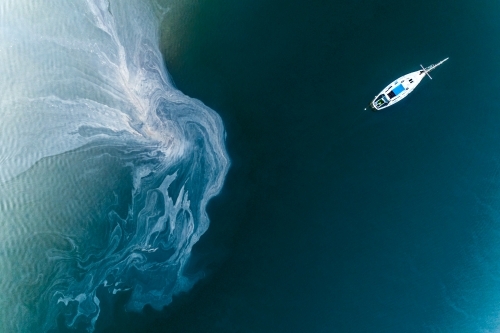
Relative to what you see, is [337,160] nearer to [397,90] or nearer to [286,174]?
[286,174]

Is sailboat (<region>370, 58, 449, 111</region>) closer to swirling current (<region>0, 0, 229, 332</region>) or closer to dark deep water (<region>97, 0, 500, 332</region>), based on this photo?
dark deep water (<region>97, 0, 500, 332</region>)

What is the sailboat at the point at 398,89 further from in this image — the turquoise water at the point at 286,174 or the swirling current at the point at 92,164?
the swirling current at the point at 92,164

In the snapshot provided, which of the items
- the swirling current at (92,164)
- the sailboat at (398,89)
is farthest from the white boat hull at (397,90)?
the swirling current at (92,164)

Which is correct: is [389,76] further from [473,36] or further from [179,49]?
[179,49]

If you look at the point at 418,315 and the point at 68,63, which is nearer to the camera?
the point at 68,63

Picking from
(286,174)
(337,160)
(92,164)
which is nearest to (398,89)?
(337,160)

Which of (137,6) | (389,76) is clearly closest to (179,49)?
(137,6)
